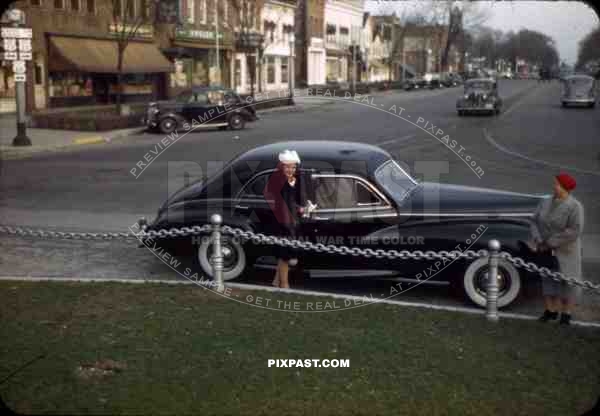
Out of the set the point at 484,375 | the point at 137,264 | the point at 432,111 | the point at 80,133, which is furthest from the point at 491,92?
the point at 484,375

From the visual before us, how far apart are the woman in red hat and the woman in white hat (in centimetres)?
242

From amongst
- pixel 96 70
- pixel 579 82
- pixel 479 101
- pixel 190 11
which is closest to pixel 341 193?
pixel 96 70

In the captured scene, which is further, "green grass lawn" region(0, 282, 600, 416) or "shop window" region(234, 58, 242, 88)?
"shop window" region(234, 58, 242, 88)

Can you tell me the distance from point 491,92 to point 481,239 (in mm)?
28754

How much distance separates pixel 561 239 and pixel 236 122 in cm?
2123

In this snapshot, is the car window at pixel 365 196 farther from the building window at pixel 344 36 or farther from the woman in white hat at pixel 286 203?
the building window at pixel 344 36

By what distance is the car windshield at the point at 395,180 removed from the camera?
7.04m

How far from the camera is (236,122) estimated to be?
26.1 metres

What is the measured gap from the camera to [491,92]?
109ft

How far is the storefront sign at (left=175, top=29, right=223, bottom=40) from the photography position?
40653 millimetres

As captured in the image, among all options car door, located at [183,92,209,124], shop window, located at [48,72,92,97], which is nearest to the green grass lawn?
car door, located at [183,92,209,124]

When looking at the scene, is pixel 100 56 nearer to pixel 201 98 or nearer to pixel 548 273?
pixel 201 98

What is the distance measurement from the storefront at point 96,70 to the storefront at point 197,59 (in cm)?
206

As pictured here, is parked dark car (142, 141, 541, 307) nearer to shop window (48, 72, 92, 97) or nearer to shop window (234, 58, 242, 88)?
shop window (48, 72, 92, 97)
